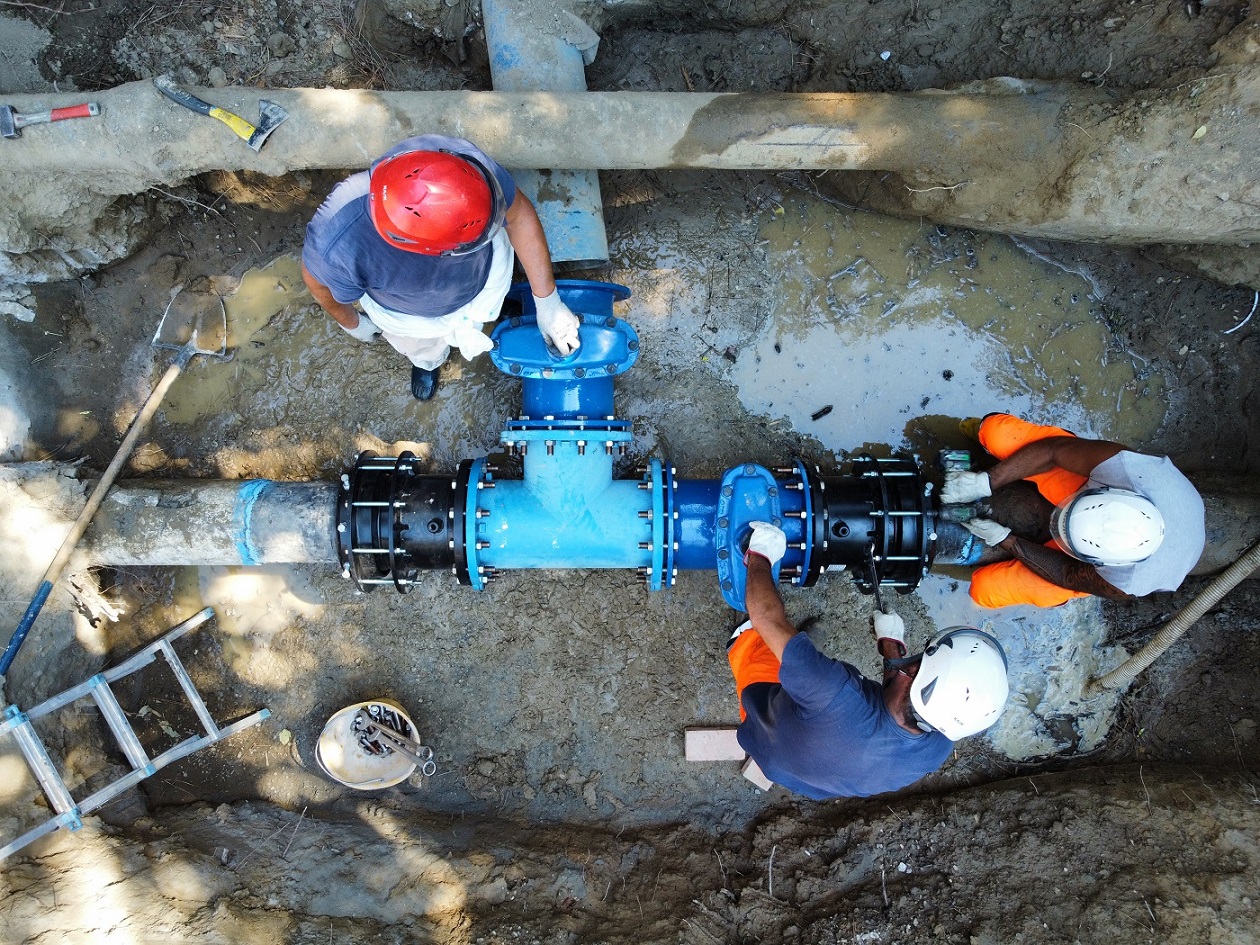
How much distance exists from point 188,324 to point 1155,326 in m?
4.74

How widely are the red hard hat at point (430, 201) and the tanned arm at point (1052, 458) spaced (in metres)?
2.25

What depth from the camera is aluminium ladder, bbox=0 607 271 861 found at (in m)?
2.97

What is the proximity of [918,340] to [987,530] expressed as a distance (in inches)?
41.3

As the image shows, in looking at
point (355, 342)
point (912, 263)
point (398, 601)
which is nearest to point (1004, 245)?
point (912, 263)

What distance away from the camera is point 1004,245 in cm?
353

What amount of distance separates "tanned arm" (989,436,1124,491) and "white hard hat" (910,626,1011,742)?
77 cm

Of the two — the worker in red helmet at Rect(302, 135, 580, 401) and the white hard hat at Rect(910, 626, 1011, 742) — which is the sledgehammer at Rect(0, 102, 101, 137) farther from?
the white hard hat at Rect(910, 626, 1011, 742)

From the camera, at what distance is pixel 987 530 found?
117 inches

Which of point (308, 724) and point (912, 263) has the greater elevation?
point (912, 263)

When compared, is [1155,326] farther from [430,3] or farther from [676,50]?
[430,3]

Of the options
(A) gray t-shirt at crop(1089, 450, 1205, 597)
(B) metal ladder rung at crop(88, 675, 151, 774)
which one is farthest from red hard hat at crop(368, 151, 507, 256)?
(B) metal ladder rung at crop(88, 675, 151, 774)

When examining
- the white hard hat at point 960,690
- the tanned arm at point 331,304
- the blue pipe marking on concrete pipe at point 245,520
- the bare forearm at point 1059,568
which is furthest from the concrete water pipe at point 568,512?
the tanned arm at point 331,304

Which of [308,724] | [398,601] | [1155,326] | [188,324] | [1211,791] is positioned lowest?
[1211,791]

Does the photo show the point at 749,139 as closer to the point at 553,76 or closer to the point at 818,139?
the point at 818,139
